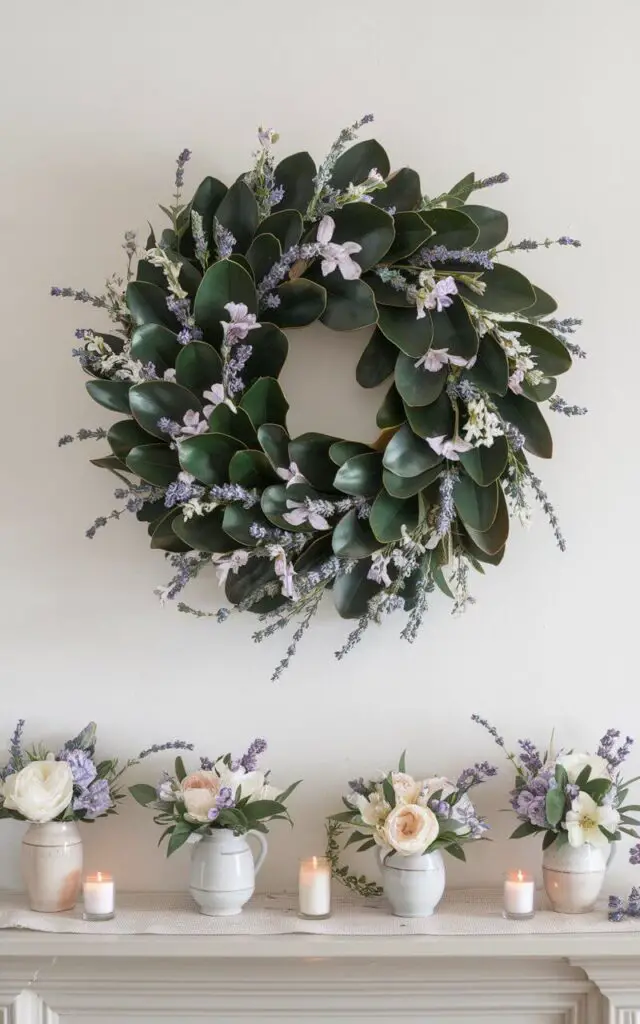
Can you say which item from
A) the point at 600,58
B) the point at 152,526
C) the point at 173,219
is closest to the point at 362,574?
the point at 152,526

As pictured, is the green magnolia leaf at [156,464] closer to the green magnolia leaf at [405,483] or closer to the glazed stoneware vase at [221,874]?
the green magnolia leaf at [405,483]

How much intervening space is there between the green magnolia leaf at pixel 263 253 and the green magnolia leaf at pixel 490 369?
1.13 feet

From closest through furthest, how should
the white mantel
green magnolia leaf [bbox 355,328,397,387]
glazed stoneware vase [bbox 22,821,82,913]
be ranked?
1. the white mantel
2. glazed stoneware vase [bbox 22,821,82,913]
3. green magnolia leaf [bbox 355,328,397,387]

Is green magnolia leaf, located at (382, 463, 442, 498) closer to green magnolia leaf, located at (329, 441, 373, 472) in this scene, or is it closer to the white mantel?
green magnolia leaf, located at (329, 441, 373, 472)

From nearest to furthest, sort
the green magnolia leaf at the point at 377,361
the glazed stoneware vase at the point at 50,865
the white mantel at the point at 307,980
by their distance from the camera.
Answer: the white mantel at the point at 307,980 < the glazed stoneware vase at the point at 50,865 < the green magnolia leaf at the point at 377,361

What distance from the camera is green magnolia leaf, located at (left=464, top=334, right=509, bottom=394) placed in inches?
61.0

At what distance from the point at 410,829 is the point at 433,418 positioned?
62 centimetres

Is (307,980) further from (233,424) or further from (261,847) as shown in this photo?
(233,424)

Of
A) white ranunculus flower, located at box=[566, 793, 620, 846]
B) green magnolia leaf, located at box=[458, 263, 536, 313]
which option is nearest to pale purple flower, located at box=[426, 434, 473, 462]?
green magnolia leaf, located at box=[458, 263, 536, 313]

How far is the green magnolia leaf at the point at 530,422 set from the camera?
159 cm

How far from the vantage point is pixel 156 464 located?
1.58 metres

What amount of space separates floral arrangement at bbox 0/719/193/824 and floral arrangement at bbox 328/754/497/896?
0.97 feet

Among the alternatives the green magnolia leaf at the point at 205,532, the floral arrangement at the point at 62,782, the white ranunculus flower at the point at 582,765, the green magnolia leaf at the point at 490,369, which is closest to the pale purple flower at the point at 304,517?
the green magnolia leaf at the point at 205,532

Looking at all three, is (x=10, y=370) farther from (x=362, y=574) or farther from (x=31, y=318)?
(x=362, y=574)
